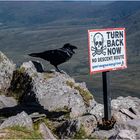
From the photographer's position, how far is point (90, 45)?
1642 cm

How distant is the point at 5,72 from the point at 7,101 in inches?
75.0

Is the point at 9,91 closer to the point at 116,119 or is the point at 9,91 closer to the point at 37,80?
the point at 37,80

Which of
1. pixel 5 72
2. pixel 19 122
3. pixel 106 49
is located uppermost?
pixel 106 49

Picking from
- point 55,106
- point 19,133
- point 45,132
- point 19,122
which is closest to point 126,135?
point 45,132

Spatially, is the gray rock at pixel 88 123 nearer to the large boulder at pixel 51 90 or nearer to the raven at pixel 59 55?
the large boulder at pixel 51 90

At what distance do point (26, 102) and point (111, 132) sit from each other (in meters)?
4.10

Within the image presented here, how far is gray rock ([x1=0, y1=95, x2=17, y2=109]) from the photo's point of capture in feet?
58.5

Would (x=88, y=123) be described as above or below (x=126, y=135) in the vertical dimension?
below

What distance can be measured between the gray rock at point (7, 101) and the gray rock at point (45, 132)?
3.06 m

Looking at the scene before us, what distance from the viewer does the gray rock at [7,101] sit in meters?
17.8

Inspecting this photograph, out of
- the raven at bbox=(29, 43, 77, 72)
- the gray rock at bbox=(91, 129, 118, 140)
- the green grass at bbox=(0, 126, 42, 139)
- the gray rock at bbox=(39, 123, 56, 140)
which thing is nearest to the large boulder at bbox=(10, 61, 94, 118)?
the raven at bbox=(29, 43, 77, 72)

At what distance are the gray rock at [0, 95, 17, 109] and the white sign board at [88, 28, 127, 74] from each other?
3790mm

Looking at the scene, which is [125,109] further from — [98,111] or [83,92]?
[83,92]

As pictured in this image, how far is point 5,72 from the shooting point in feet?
64.4
